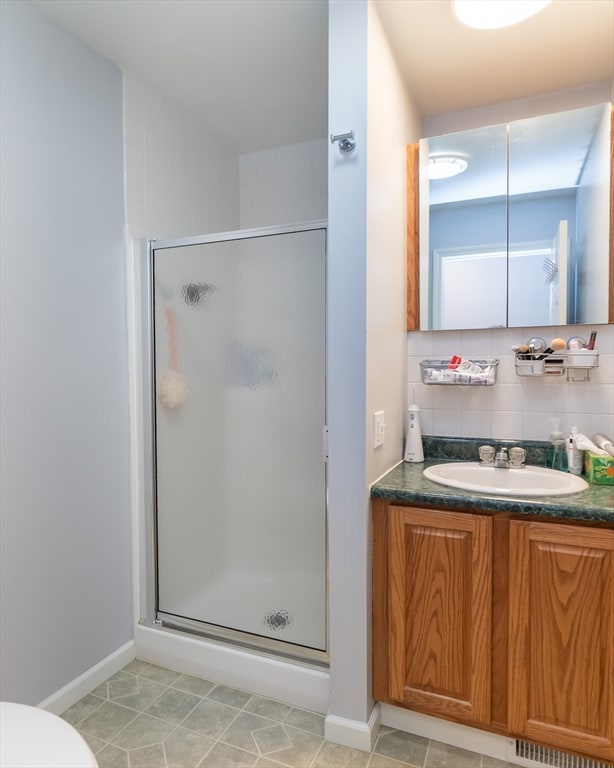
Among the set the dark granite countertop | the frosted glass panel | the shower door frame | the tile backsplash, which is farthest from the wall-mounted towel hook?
the dark granite countertop

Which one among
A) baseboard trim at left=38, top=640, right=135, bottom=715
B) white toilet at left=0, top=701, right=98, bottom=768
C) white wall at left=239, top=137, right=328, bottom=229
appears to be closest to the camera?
white toilet at left=0, top=701, right=98, bottom=768

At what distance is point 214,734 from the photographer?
1.65 metres

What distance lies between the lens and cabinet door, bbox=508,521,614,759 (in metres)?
1.34

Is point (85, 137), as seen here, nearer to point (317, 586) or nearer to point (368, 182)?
point (368, 182)

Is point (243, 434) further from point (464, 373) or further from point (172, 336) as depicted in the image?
point (464, 373)

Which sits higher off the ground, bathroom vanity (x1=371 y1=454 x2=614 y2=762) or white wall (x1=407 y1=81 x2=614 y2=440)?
white wall (x1=407 y1=81 x2=614 y2=440)

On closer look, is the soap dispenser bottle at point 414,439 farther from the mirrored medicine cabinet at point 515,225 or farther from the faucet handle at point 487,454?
the mirrored medicine cabinet at point 515,225

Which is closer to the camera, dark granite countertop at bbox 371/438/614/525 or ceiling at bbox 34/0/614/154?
dark granite countertop at bbox 371/438/614/525

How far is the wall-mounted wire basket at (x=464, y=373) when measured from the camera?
1.93m

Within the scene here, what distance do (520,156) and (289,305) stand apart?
110cm

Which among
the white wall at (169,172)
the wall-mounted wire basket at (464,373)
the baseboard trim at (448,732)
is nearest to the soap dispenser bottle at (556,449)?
the wall-mounted wire basket at (464,373)

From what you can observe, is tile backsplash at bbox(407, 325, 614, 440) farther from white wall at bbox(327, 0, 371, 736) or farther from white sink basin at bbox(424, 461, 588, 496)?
white wall at bbox(327, 0, 371, 736)

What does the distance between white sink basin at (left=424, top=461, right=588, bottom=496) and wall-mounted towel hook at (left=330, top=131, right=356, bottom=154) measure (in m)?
1.12

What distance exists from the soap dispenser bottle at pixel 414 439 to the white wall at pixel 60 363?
3.98 ft
